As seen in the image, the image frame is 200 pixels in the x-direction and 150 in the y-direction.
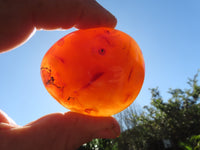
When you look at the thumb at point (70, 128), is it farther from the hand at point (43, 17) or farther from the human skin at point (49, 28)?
the hand at point (43, 17)

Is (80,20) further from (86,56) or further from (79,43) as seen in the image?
(86,56)

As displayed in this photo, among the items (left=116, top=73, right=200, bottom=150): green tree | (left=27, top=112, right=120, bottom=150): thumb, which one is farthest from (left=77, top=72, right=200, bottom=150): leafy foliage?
(left=27, top=112, right=120, bottom=150): thumb

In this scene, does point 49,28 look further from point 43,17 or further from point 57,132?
point 57,132

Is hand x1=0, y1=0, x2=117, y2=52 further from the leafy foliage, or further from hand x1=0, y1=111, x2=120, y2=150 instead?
the leafy foliage

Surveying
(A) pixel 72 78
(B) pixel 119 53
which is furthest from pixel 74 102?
(B) pixel 119 53

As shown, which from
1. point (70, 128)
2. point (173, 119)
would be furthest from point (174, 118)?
point (70, 128)

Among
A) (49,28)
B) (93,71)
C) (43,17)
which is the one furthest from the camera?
(49,28)
